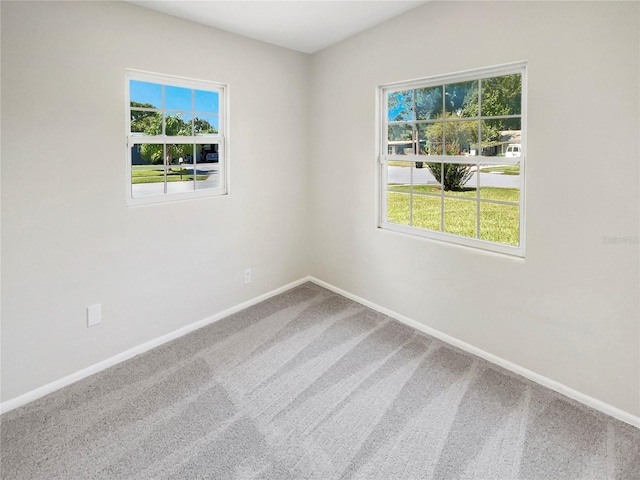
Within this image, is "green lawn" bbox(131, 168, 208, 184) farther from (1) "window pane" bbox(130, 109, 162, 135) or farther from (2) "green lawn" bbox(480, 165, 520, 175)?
(2) "green lawn" bbox(480, 165, 520, 175)

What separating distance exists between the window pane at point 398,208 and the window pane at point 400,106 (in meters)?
0.65

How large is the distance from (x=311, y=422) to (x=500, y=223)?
5.94ft

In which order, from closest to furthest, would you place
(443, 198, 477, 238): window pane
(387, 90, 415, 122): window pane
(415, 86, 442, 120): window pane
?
(443, 198, 477, 238): window pane
(415, 86, 442, 120): window pane
(387, 90, 415, 122): window pane

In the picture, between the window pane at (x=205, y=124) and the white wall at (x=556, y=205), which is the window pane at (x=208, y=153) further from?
the white wall at (x=556, y=205)

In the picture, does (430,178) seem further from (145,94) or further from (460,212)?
(145,94)

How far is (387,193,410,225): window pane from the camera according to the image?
315cm

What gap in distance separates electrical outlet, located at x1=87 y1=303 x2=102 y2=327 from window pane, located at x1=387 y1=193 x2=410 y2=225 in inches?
93.2

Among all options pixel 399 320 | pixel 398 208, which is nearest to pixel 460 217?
pixel 398 208

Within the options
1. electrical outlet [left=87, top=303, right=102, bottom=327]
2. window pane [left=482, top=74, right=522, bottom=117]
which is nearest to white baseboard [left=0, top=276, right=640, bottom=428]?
electrical outlet [left=87, top=303, right=102, bottom=327]

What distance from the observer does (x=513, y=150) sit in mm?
2434

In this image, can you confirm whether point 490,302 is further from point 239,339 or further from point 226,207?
point 226,207

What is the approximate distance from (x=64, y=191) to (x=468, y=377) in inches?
111

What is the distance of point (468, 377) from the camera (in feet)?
7.88

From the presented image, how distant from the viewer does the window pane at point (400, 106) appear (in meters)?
3.03
